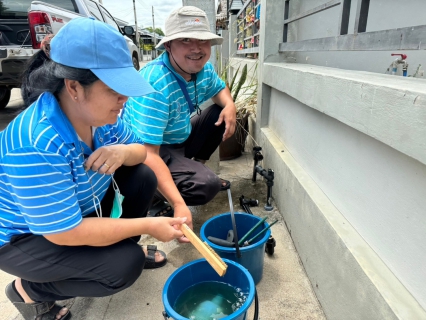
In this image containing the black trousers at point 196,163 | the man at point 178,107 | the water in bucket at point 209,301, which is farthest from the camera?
the black trousers at point 196,163

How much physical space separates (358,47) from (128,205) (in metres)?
1.33

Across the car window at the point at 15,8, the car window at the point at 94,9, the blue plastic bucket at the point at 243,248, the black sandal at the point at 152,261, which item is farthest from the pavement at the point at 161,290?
the car window at the point at 94,9

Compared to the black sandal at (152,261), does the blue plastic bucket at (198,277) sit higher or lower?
higher

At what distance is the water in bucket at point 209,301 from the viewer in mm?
1380

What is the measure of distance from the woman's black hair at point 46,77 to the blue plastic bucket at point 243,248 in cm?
91

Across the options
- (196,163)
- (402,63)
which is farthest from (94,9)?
(402,63)

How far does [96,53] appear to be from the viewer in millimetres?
991

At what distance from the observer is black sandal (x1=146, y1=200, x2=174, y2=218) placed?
229cm

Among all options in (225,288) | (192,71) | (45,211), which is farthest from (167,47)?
(225,288)

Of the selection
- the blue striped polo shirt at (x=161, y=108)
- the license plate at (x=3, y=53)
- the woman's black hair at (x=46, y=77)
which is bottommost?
the blue striped polo shirt at (x=161, y=108)

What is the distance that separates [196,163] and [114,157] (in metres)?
0.82

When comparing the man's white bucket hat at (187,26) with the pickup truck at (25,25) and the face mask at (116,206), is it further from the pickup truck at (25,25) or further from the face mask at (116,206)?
the pickup truck at (25,25)

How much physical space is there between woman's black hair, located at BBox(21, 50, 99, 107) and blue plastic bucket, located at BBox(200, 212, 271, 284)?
91 cm

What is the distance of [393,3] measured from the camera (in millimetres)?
1558
